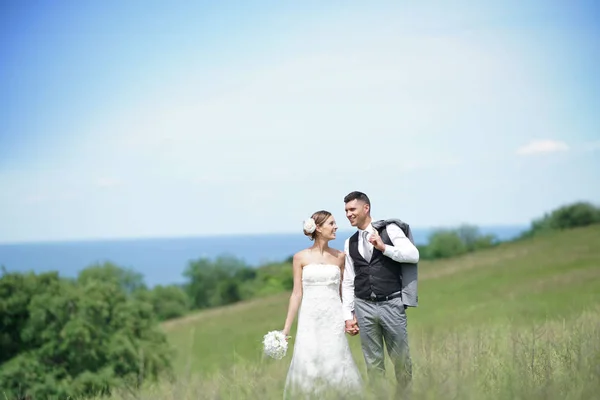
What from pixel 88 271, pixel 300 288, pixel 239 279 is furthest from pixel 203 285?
pixel 300 288

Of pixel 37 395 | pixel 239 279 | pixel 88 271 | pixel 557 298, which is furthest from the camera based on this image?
pixel 239 279

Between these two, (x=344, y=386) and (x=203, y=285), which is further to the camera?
(x=203, y=285)

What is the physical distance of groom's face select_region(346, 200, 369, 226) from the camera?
26.8 feet

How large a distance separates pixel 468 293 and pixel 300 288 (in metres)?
26.6

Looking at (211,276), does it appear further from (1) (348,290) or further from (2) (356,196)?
(2) (356,196)

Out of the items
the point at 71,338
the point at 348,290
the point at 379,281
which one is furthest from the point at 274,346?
the point at 71,338

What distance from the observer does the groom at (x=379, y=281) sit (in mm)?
8180

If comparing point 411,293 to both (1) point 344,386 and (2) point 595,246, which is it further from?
(2) point 595,246

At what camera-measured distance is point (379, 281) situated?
818cm

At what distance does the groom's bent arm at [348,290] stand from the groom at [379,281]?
7 centimetres

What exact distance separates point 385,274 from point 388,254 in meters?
0.36

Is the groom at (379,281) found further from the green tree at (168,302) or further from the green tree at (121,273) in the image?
the green tree at (168,302)

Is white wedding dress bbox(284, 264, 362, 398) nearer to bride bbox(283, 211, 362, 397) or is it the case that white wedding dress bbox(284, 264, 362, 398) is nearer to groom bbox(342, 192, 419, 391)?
bride bbox(283, 211, 362, 397)

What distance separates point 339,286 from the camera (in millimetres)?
8688
